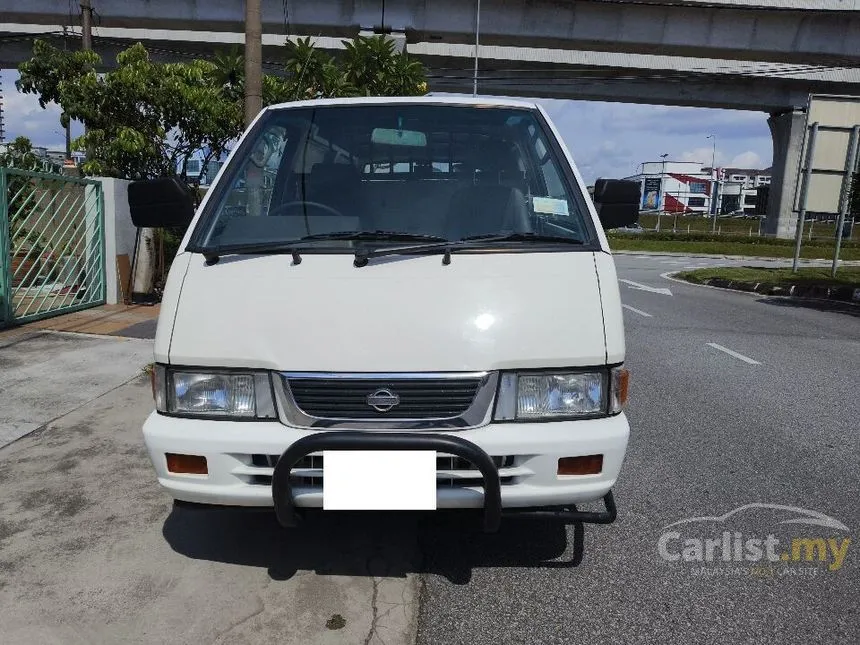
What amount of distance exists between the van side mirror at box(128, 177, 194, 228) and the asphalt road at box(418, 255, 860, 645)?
182 cm

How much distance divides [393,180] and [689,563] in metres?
2.10

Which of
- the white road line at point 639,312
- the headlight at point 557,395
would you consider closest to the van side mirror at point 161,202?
the headlight at point 557,395

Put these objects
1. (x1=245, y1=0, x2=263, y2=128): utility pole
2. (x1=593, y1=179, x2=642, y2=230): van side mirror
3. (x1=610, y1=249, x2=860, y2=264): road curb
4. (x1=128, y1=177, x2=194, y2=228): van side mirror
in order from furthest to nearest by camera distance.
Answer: (x1=610, y1=249, x2=860, y2=264): road curb
(x1=245, y1=0, x2=263, y2=128): utility pole
(x1=593, y1=179, x2=642, y2=230): van side mirror
(x1=128, y1=177, x2=194, y2=228): van side mirror

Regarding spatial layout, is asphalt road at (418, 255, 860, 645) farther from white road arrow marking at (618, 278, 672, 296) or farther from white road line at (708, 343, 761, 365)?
white road arrow marking at (618, 278, 672, 296)

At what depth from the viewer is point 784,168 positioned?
1287 inches

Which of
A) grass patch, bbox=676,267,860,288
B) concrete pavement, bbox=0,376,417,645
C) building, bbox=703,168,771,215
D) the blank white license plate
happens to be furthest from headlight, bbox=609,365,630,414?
building, bbox=703,168,771,215

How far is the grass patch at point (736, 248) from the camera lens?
98.5 feet

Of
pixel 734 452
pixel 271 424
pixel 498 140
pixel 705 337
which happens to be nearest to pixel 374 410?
pixel 271 424

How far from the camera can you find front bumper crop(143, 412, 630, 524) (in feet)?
7.42

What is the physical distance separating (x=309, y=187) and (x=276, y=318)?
96 cm

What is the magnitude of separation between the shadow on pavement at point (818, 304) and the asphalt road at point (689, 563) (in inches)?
231

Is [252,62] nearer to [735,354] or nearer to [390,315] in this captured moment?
[735,354]

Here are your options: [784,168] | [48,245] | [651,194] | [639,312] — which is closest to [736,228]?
[784,168]

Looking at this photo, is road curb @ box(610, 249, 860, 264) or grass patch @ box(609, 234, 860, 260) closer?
road curb @ box(610, 249, 860, 264)
